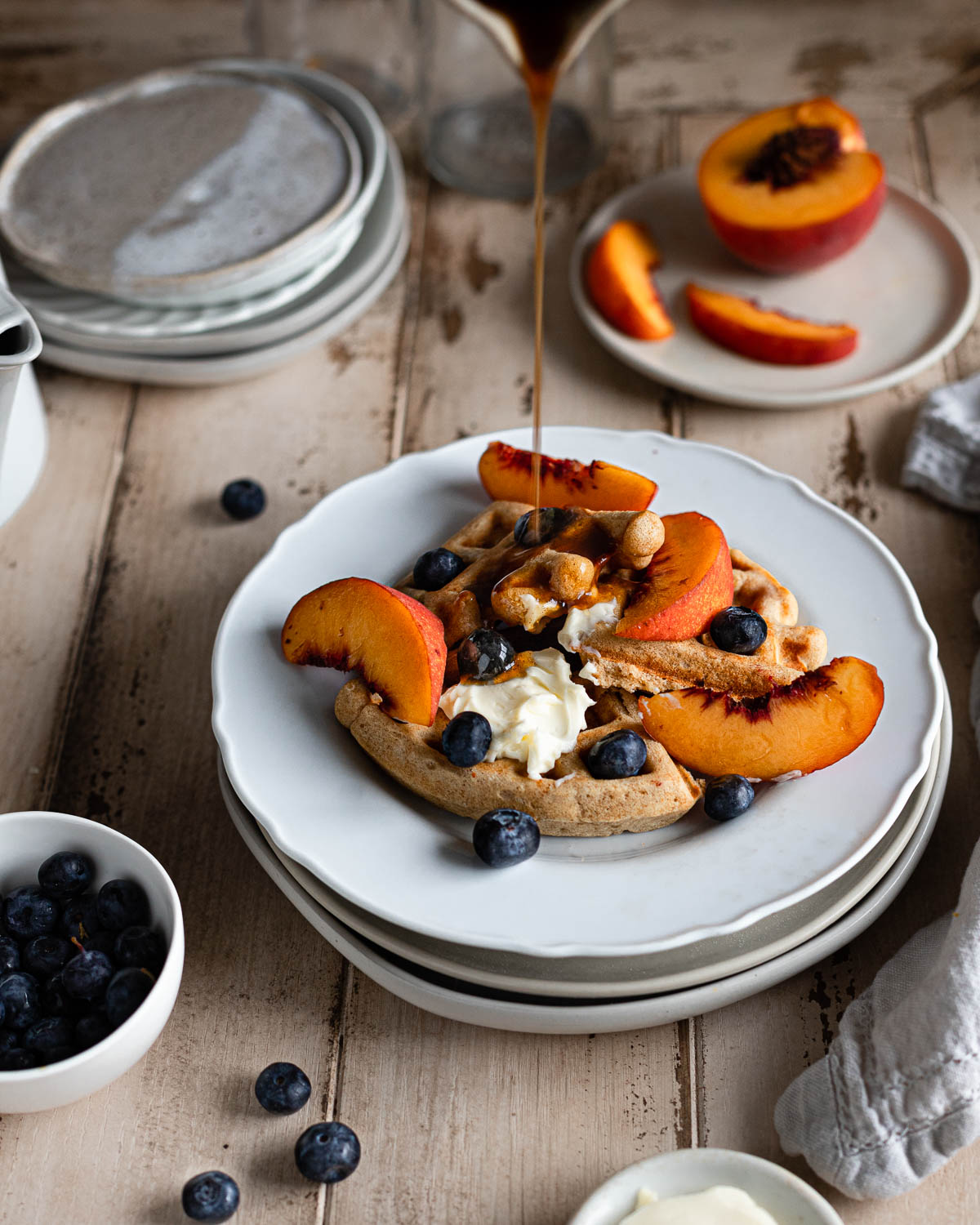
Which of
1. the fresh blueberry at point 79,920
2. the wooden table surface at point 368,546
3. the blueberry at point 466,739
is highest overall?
the blueberry at point 466,739

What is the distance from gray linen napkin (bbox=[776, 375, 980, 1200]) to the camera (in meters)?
1.22

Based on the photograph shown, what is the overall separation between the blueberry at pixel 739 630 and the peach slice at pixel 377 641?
1.05ft

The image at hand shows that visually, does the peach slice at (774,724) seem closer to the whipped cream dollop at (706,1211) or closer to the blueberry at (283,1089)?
the whipped cream dollop at (706,1211)

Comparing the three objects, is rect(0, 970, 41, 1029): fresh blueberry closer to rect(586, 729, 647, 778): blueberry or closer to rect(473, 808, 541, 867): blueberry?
rect(473, 808, 541, 867): blueberry

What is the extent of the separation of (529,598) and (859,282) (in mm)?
1246

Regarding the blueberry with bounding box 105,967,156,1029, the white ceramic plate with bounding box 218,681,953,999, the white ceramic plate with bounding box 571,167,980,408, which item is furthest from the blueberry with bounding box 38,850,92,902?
the white ceramic plate with bounding box 571,167,980,408

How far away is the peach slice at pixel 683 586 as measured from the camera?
4.58ft

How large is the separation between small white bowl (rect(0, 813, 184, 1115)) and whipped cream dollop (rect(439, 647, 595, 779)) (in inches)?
14.8

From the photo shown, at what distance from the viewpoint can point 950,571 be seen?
6.24 ft

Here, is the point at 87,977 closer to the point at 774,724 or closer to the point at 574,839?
the point at 574,839

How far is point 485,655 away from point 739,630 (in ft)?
0.96

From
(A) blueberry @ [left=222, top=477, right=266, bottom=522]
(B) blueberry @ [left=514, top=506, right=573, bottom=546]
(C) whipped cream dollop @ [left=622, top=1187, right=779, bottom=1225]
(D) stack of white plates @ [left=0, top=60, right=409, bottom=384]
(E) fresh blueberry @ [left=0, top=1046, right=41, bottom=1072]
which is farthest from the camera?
(D) stack of white plates @ [left=0, top=60, right=409, bottom=384]

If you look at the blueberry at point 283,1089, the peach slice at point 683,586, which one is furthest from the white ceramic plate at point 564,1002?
the peach slice at point 683,586

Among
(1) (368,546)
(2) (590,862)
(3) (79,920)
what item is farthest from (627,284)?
(3) (79,920)
